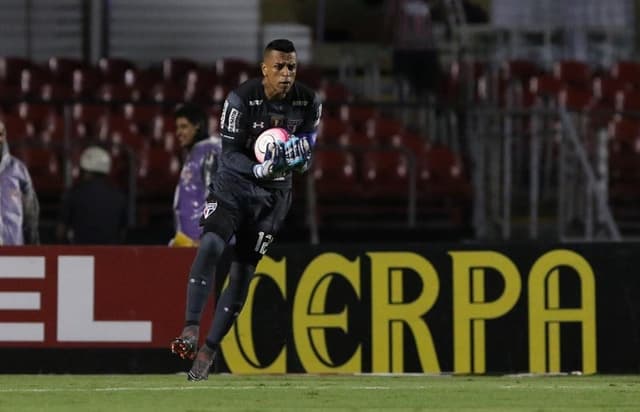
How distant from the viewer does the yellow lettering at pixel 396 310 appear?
13.0m

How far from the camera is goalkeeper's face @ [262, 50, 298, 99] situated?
10461 mm

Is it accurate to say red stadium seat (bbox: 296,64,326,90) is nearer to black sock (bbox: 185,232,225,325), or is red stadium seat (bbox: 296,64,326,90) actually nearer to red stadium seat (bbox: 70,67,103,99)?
red stadium seat (bbox: 70,67,103,99)

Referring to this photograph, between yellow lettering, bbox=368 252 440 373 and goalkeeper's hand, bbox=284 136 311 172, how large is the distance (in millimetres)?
2675

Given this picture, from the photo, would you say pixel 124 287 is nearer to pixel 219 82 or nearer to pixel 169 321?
pixel 169 321

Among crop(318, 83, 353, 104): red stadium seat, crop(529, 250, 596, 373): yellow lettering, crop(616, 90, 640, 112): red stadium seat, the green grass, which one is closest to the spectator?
the green grass

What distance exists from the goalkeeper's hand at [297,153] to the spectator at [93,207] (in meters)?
5.08

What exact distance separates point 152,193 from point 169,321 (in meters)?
4.67

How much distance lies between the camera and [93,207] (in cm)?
1522

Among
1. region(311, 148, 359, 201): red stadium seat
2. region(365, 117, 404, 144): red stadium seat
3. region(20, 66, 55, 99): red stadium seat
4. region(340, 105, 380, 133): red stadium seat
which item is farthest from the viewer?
region(20, 66, 55, 99): red stadium seat

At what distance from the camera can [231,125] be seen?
10508 millimetres

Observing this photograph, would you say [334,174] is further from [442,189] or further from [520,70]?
[520,70]

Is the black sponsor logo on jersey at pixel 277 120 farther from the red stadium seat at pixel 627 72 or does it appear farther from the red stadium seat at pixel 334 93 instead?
the red stadium seat at pixel 627 72

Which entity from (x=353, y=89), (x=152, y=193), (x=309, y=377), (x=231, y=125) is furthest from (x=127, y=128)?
(x=231, y=125)

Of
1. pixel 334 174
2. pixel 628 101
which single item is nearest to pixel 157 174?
pixel 334 174
